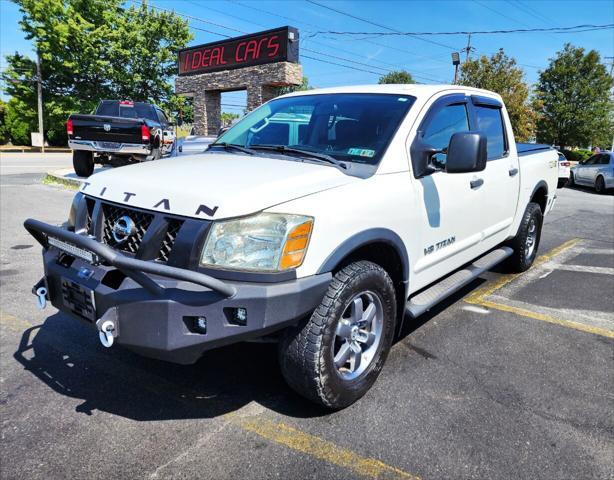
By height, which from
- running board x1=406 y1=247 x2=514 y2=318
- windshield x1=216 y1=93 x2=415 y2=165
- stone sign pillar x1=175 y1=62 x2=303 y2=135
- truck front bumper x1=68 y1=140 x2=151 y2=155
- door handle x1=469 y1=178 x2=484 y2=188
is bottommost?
running board x1=406 y1=247 x2=514 y2=318

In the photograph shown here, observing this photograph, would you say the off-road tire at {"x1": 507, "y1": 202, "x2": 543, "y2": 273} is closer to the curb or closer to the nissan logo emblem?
the nissan logo emblem

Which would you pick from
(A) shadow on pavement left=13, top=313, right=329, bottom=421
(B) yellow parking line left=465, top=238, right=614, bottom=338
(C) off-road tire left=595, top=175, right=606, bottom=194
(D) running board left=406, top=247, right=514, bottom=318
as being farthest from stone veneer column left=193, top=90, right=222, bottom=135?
(A) shadow on pavement left=13, top=313, right=329, bottom=421

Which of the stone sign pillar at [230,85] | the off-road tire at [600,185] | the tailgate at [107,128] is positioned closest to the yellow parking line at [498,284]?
the tailgate at [107,128]

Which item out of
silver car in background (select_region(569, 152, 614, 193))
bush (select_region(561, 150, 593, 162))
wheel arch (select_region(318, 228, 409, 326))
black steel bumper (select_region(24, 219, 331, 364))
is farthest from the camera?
bush (select_region(561, 150, 593, 162))

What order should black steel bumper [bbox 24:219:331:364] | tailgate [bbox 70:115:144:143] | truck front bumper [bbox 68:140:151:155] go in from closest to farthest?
1. black steel bumper [bbox 24:219:331:364]
2. tailgate [bbox 70:115:144:143]
3. truck front bumper [bbox 68:140:151:155]

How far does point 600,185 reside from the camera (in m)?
16.8

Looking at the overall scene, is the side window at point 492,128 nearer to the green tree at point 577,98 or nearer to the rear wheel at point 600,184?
the rear wheel at point 600,184

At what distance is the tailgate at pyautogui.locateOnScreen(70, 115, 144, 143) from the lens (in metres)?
10.8

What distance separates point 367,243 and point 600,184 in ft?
56.7

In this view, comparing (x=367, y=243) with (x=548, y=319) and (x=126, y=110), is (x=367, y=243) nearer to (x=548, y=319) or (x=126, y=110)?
(x=548, y=319)

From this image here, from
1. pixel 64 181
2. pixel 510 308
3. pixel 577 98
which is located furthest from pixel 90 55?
pixel 510 308

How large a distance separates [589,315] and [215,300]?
384cm

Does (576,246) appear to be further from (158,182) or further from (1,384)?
(1,384)

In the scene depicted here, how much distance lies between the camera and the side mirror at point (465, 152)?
3025 mm
